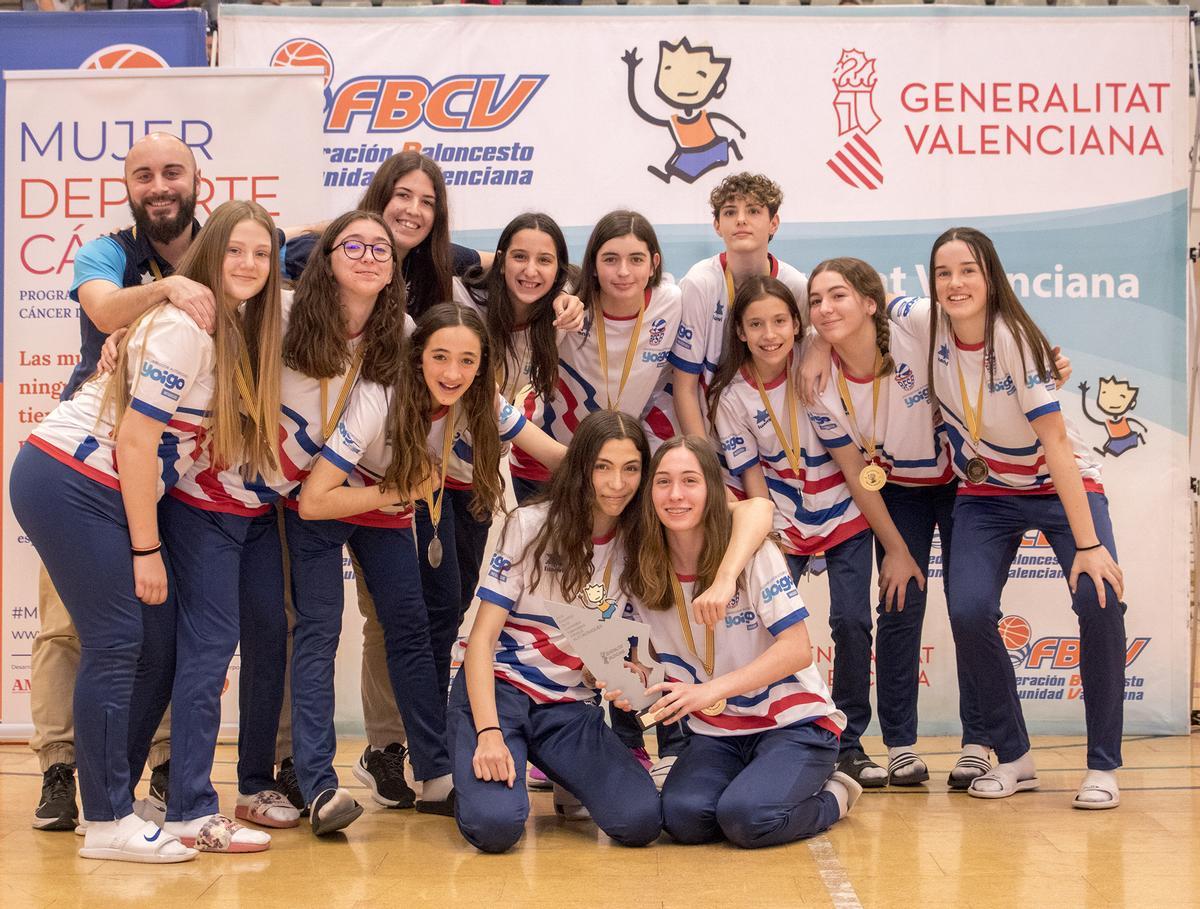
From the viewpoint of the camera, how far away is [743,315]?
3.76m

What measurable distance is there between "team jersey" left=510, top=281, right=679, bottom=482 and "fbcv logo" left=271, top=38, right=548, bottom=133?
59.9 inches

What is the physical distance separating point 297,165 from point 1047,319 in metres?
2.95

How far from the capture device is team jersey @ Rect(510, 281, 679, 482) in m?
3.82

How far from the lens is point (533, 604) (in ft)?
11.1

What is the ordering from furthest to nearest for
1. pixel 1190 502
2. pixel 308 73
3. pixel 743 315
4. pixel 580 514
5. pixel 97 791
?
pixel 1190 502 < pixel 308 73 < pixel 743 315 < pixel 580 514 < pixel 97 791

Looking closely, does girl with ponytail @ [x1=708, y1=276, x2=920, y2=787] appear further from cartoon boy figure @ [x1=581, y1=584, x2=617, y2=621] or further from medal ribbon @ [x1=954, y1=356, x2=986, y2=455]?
cartoon boy figure @ [x1=581, y1=584, x2=617, y2=621]

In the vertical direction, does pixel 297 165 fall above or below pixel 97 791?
above

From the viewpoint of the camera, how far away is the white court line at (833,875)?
2.75 m

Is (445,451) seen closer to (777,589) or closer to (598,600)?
(598,600)

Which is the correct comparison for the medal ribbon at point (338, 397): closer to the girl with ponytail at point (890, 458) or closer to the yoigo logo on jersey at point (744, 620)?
the yoigo logo on jersey at point (744, 620)

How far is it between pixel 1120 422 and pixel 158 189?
3639 mm

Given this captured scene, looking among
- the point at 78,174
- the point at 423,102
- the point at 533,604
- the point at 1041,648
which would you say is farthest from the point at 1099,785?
the point at 78,174

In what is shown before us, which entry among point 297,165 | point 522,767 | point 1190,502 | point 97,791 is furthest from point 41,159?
point 1190,502

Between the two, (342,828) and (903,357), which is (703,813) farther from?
(903,357)
